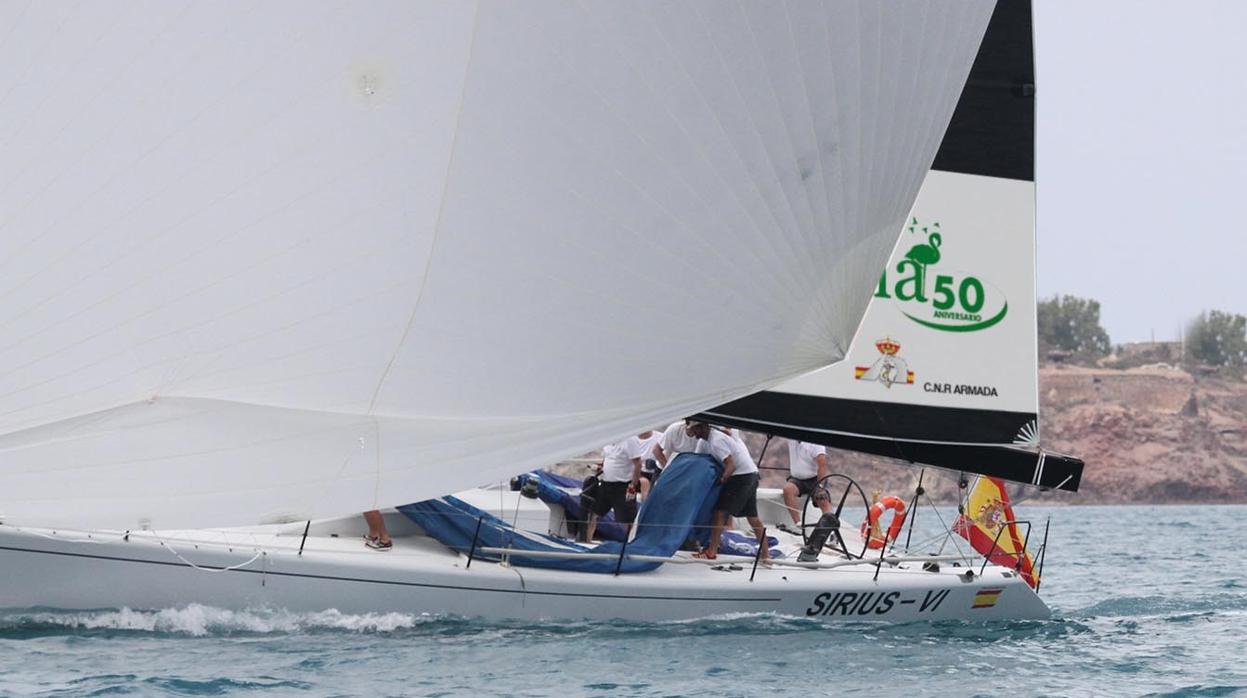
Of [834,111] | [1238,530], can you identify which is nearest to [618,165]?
[834,111]

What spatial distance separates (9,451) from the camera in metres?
7.24

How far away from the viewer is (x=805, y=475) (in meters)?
12.1

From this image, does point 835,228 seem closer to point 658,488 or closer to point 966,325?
point 658,488

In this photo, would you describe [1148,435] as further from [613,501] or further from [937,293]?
[613,501]

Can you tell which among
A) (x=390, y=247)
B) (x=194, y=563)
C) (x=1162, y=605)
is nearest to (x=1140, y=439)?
(x=1162, y=605)

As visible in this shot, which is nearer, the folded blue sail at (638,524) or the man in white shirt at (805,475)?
the folded blue sail at (638,524)

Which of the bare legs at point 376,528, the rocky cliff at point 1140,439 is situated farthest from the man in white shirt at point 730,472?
the rocky cliff at point 1140,439

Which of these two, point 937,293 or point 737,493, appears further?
point 937,293

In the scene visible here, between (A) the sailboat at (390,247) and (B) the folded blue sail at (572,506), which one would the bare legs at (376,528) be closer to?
(A) the sailboat at (390,247)

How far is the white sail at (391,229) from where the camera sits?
7.29 metres

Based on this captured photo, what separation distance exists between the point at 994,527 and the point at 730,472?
258 centimetres

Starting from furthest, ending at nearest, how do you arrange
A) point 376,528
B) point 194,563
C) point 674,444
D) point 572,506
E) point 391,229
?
point 572,506 → point 674,444 → point 376,528 → point 194,563 → point 391,229

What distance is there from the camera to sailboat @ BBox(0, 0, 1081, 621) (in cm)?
730

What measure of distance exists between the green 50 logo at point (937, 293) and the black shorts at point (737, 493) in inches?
81.0
